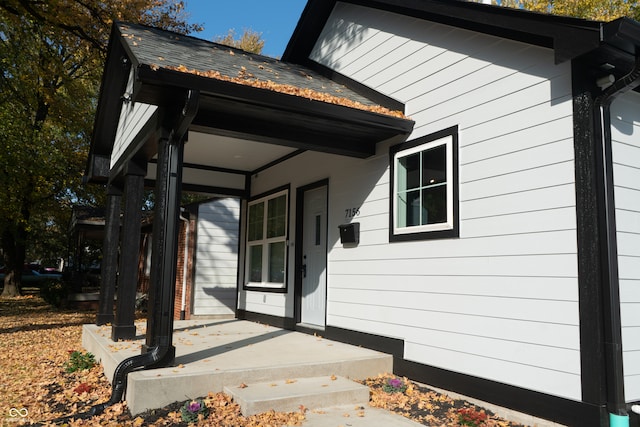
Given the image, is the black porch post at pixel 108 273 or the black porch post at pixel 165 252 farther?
the black porch post at pixel 108 273

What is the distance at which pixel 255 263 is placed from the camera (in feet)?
31.4

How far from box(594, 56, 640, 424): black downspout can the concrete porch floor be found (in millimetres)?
2475

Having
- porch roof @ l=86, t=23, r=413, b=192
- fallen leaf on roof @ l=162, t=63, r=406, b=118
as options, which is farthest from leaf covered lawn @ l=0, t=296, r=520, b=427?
fallen leaf on roof @ l=162, t=63, r=406, b=118

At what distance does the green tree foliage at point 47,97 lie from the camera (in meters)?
11.8

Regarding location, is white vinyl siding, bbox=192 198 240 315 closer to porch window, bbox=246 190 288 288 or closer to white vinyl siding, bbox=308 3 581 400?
porch window, bbox=246 190 288 288

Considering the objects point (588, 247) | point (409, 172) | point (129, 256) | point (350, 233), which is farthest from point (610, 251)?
point (129, 256)

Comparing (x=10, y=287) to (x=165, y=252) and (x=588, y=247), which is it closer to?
(x=165, y=252)

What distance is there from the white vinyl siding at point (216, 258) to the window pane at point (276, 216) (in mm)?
2478

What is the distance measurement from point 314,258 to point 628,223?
15.1 ft

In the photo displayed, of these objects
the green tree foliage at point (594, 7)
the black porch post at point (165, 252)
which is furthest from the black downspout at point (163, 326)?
the green tree foliage at point (594, 7)

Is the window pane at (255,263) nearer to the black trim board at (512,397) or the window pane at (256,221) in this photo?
the window pane at (256,221)

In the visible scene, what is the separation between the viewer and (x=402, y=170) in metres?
5.90

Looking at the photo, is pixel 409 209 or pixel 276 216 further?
pixel 276 216

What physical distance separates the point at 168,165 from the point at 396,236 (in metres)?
2.68
